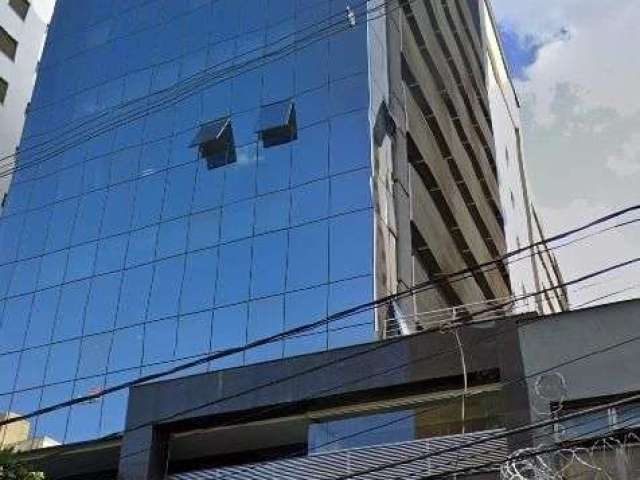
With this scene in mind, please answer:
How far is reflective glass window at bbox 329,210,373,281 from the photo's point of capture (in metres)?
21.6

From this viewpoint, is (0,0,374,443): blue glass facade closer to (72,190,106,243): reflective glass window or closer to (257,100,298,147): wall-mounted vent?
(72,190,106,243): reflective glass window

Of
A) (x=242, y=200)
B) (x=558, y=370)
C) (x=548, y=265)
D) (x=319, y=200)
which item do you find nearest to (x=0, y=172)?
(x=242, y=200)

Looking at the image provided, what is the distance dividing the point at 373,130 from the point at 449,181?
10229 mm

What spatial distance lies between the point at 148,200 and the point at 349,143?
6575mm

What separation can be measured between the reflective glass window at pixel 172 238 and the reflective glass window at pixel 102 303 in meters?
1.44

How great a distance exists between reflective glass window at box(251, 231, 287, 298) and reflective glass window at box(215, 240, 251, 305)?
0.70 feet

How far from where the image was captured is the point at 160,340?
23.4 m

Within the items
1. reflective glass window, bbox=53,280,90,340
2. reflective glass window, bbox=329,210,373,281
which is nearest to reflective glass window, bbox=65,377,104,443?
reflective glass window, bbox=53,280,90,340

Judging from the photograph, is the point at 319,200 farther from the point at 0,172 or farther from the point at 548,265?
the point at 548,265

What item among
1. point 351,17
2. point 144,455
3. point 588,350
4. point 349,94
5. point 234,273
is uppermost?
point 351,17

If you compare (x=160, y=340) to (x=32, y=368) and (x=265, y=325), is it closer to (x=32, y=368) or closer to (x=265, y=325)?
(x=265, y=325)

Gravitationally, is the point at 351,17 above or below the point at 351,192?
above

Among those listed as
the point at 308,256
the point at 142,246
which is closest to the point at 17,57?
the point at 142,246

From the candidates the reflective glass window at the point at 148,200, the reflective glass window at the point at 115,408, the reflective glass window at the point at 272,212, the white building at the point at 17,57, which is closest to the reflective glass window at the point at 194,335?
the reflective glass window at the point at 115,408
